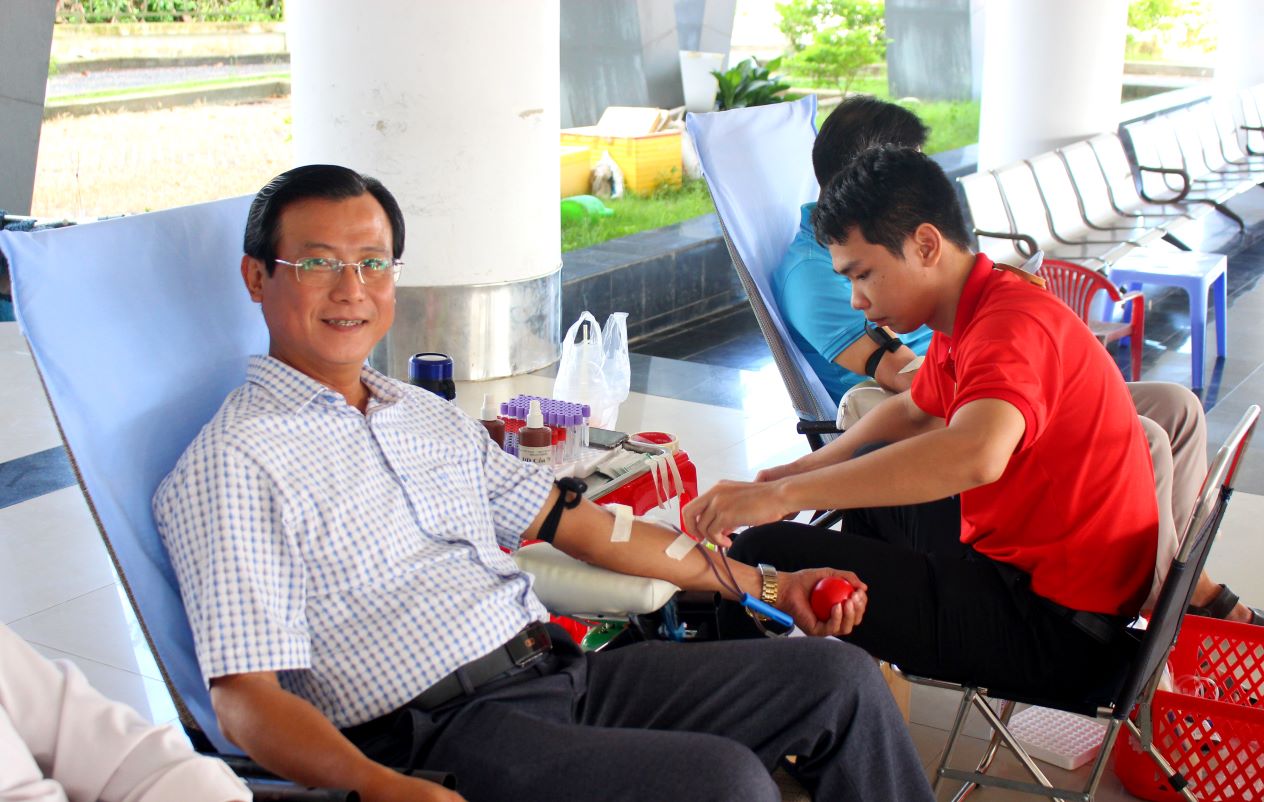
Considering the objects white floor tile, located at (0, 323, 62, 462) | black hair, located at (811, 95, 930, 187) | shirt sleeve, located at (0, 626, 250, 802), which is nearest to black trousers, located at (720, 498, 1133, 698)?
shirt sleeve, located at (0, 626, 250, 802)

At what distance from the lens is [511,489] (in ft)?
6.69

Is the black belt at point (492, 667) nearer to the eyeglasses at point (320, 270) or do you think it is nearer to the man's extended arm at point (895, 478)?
the man's extended arm at point (895, 478)

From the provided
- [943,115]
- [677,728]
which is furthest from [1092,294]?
[943,115]

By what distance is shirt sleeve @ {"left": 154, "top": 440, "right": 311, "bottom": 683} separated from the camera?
62.2 inches

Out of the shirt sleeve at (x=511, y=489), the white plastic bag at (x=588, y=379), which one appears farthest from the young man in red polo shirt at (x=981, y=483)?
the white plastic bag at (x=588, y=379)

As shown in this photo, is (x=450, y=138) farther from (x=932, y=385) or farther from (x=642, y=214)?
(x=642, y=214)

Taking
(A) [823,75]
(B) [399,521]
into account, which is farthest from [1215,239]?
(B) [399,521]

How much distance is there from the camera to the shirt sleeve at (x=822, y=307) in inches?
123

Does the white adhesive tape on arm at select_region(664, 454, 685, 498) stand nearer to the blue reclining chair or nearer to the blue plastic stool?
the blue reclining chair

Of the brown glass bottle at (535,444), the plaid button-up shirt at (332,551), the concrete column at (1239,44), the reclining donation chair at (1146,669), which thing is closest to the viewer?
the plaid button-up shirt at (332,551)

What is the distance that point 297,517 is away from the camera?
1699mm

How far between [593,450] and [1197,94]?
44.8ft

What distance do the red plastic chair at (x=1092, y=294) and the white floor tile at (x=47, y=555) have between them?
3621 millimetres

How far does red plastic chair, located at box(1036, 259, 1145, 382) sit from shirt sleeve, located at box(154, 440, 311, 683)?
4.16 metres
